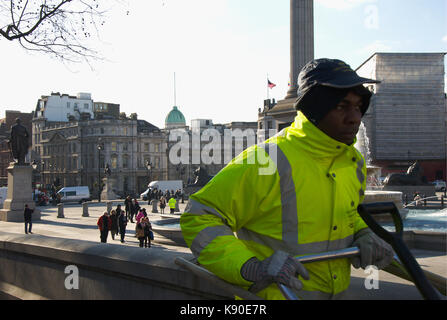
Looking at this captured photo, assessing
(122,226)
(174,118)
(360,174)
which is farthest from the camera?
(174,118)

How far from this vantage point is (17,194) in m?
25.0

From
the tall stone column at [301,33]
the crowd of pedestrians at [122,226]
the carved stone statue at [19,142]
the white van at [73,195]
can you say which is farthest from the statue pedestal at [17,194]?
the white van at [73,195]

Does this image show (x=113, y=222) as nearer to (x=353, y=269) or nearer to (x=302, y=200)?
(x=353, y=269)

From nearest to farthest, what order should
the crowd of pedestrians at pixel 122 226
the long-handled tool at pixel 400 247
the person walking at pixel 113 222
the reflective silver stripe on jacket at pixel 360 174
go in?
the long-handled tool at pixel 400 247
the reflective silver stripe on jacket at pixel 360 174
the crowd of pedestrians at pixel 122 226
the person walking at pixel 113 222

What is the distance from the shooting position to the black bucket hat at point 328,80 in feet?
7.51

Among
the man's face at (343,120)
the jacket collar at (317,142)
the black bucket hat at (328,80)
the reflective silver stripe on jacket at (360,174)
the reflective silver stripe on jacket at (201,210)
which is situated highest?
the black bucket hat at (328,80)

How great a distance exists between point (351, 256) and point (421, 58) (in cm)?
7072

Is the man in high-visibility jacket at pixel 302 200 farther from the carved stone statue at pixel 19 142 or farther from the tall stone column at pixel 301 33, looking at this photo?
the carved stone statue at pixel 19 142

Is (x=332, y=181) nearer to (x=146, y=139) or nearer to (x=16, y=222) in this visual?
(x=16, y=222)

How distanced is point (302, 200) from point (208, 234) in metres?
0.50

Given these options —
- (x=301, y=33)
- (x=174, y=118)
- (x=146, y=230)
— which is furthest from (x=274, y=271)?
(x=174, y=118)

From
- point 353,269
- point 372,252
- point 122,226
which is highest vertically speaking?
point 372,252

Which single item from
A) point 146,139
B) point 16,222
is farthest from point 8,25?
point 146,139

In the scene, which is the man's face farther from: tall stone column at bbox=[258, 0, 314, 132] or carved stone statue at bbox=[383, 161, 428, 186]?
carved stone statue at bbox=[383, 161, 428, 186]
